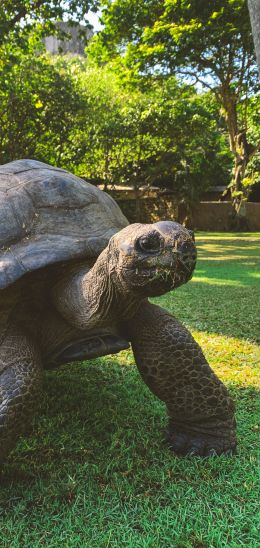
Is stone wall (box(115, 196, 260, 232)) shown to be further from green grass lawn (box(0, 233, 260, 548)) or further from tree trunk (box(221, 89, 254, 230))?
green grass lawn (box(0, 233, 260, 548))

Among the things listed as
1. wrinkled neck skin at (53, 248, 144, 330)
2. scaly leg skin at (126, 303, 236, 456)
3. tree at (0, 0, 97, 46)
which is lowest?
scaly leg skin at (126, 303, 236, 456)

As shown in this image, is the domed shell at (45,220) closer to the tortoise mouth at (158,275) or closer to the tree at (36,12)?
the tortoise mouth at (158,275)

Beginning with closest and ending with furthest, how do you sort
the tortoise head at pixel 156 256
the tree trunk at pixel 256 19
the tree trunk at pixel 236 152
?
the tortoise head at pixel 156 256 → the tree trunk at pixel 256 19 → the tree trunk at pixel 236 152

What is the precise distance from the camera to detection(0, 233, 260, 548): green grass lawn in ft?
4.54

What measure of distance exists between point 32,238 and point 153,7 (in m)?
12.8

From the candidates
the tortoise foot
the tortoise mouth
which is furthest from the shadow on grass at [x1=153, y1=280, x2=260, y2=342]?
the tortoise mouth

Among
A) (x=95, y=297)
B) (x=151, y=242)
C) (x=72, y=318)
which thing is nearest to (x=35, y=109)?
(x=72, y=318)

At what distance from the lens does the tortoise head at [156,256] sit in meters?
1.18

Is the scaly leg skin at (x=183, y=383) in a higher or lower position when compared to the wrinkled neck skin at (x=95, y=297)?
lower

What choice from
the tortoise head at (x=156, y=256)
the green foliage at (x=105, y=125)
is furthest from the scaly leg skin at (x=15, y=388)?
the green foliage at (x=105, y=125)

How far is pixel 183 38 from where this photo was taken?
38.7 feet

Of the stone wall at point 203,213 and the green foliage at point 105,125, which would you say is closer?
the green foliage at point 105,125

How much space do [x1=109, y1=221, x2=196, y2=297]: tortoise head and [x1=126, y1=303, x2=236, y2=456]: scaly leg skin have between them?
523 millimetres

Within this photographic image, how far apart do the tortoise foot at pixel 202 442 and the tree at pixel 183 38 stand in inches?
365
